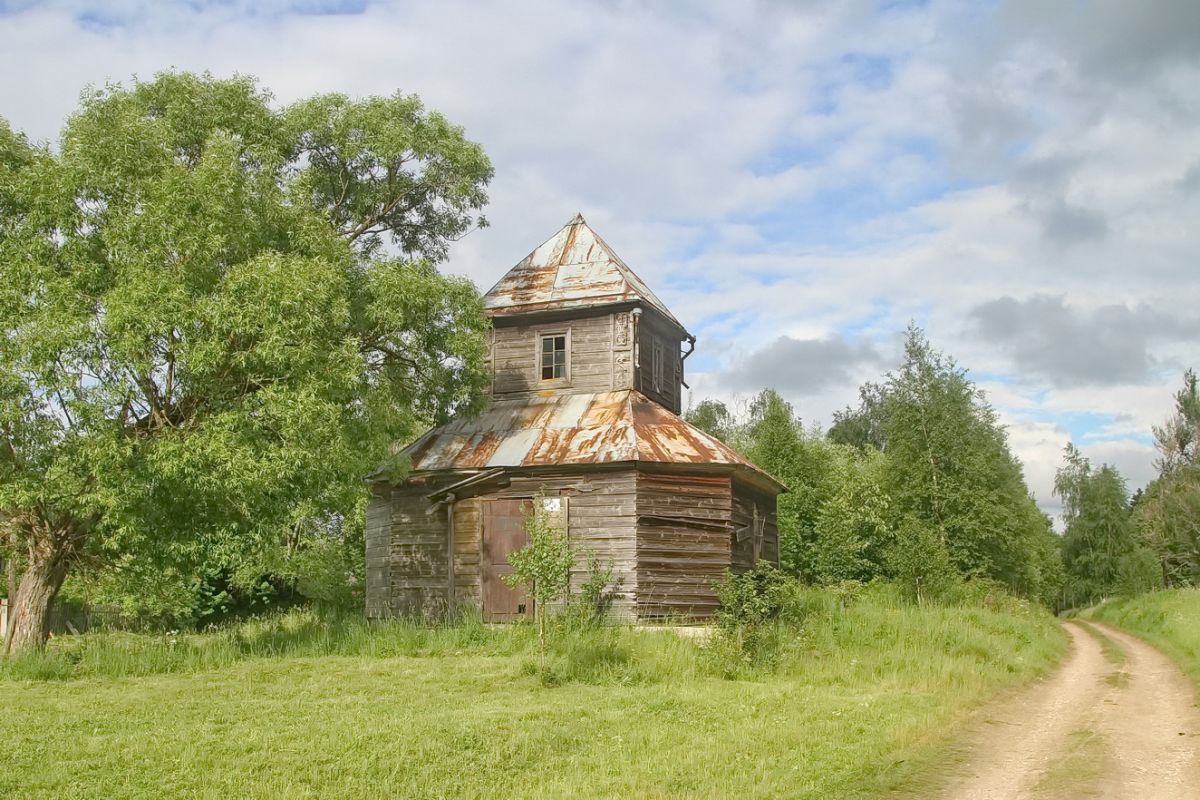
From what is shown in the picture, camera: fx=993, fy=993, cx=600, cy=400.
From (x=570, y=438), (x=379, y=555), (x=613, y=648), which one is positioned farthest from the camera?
(x=379, y=555)

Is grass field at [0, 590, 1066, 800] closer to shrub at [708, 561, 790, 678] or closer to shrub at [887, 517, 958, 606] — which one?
shrub at [708, 561, 790, 678]

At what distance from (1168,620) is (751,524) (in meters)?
13.4

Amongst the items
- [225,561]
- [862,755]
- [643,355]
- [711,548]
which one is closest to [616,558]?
[711,548]

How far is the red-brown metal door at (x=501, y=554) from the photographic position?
21.9m

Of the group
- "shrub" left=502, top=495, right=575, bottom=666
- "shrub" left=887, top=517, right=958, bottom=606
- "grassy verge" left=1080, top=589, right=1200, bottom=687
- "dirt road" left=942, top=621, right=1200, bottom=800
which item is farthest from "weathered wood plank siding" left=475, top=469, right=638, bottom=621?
"shrub" left=887, top=517, right=958, bottom=606

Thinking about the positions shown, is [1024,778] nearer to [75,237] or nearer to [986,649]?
[986,649]

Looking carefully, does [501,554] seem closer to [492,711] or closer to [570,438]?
[570,438]

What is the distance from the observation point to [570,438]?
22547 mm

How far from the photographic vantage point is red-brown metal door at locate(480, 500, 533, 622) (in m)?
21.9

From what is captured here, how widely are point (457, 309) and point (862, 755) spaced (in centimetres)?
1460

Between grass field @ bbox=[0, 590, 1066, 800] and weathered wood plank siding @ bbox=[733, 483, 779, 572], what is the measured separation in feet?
8.69

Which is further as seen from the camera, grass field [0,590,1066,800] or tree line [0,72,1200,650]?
tree line [0,72,1200,650]

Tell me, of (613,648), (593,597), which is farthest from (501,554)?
(613,648)

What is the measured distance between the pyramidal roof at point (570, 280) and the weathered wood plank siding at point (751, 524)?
5.36 meters
